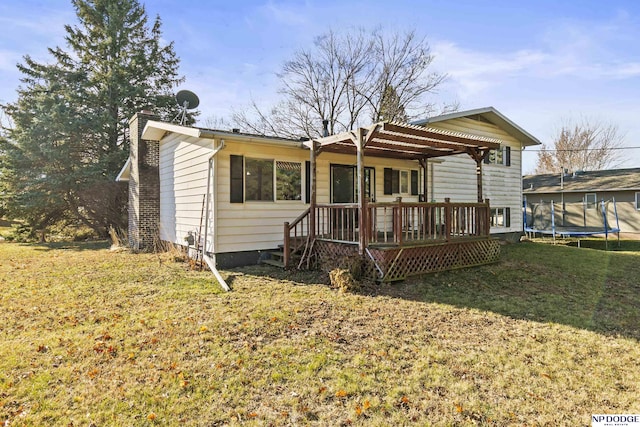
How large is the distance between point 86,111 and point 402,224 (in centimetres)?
1819

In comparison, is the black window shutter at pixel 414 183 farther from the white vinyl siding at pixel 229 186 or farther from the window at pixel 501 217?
the window at pixel 501 217

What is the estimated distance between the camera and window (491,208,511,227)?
14.6 metres

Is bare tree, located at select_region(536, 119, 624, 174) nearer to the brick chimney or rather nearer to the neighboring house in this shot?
the neighboring house

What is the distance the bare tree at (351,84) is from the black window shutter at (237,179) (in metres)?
14.9

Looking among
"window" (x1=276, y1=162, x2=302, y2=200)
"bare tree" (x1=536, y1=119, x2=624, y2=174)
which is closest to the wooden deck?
"window" (x1=276, y1=162, x2=302, y2=200)

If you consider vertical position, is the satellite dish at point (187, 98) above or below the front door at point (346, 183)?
above

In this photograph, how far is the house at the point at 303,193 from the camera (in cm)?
738

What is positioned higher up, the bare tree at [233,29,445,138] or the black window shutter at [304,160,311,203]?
the bare tree at [233,29,445,138]

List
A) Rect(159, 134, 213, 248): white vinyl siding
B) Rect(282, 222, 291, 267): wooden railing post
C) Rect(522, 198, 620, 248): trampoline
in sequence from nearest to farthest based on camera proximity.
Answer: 1. Rect(282, 222, 291, 267): wooden railing post
2. Rect(159, 134, 213, 248): white vinyl siding
3. Rect(522, 198, 620, 248): trampoline

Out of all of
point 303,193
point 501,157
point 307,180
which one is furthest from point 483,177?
point 303,193

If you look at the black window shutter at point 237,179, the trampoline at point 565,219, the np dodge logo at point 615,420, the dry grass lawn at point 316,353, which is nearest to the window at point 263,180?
the black window shutter at point 237,179

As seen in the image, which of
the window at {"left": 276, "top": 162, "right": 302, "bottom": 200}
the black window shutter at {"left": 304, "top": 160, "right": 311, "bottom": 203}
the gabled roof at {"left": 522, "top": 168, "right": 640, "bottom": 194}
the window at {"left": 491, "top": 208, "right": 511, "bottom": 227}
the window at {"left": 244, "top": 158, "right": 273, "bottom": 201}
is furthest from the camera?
the gabled roof at {"left": 522, "top": 168, "right": 640, "bottom": 194}

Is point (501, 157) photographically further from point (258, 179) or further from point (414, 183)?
point (258, 179)

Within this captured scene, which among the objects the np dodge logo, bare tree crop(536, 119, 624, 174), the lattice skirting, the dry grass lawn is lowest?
the np dodge logo
